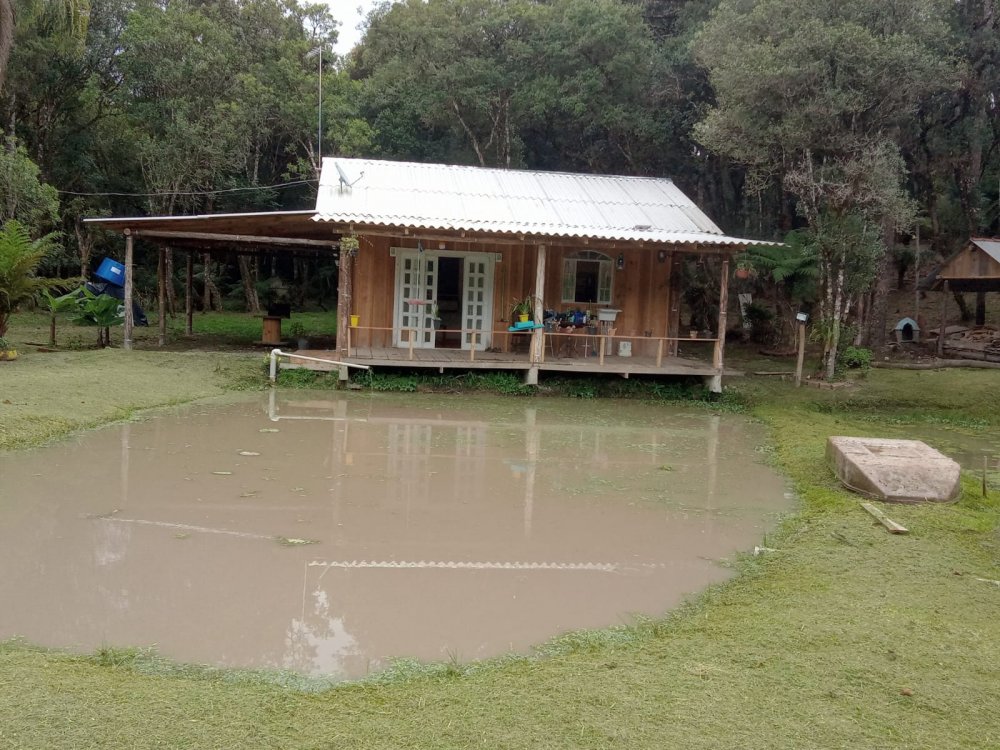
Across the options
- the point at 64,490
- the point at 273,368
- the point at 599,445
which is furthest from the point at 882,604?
the point at 273,368

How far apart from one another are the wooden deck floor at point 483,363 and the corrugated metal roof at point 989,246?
7.14m

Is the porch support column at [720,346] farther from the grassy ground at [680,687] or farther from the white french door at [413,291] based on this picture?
the grassy ground at [680,687]

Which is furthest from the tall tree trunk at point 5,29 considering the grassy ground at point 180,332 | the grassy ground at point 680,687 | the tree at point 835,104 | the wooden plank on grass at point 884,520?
the wooden plank on grass at point 884,520

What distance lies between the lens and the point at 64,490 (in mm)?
7191

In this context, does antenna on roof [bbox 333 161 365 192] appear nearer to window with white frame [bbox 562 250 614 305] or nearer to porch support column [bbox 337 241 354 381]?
porch support column [bbox 337 241 354 381]

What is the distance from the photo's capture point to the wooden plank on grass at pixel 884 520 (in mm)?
6527

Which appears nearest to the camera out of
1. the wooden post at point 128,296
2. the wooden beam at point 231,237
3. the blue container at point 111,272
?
the wooden beam at point 231,237

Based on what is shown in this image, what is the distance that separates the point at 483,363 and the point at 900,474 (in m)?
7.78

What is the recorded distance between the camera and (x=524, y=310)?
15156mm

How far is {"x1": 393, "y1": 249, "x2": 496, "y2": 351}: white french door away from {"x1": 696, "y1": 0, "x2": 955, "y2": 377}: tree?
540cm

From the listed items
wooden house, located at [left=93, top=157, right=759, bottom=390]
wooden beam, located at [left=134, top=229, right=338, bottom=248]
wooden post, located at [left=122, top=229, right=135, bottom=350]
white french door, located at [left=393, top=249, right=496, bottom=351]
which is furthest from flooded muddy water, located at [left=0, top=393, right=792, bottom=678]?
wooden post, located at [left=122, top=229, right=135, bottom=350]

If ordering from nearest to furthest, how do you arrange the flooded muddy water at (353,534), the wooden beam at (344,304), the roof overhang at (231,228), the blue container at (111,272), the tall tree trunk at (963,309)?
the flooded muddy water at (353,534) < the wooden beam at (344,304) < the roof overhang at (231,228) < the blue container at (111,272) < the tall tree trunk at (963,309)

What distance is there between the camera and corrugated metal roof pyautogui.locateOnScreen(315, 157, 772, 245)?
13992mm

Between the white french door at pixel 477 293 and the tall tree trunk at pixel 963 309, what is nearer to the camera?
the white french door at pixel 477 293
